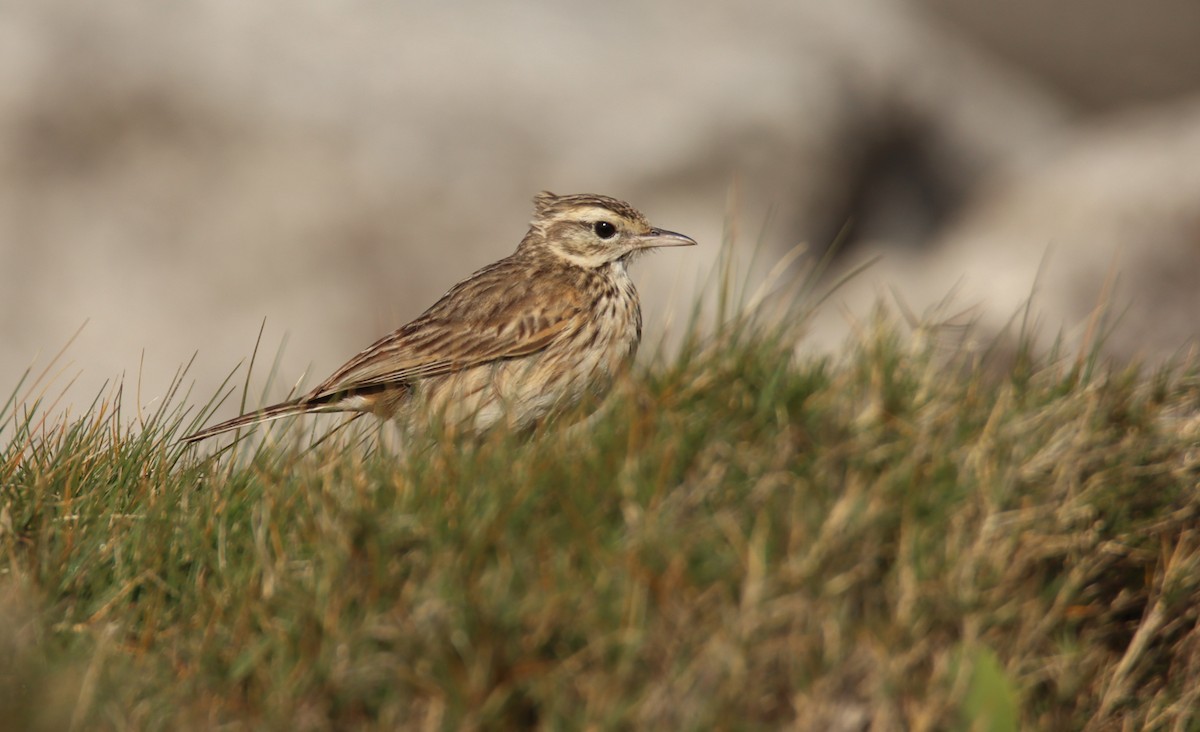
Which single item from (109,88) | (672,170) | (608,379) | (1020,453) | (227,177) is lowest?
(1020,453)

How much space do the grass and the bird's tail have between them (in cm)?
122

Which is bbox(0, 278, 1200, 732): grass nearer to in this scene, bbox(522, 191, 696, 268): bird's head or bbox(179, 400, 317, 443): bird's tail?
bbox(179, 400, 317, 443): bird's tail

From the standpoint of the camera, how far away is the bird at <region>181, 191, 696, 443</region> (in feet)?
21.7

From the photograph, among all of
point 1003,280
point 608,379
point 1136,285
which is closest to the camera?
point 608,379

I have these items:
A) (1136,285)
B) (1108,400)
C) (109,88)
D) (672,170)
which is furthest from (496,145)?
(1108,400)

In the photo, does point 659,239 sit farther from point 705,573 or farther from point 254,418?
point 705,573

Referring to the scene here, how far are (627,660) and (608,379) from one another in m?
3.06

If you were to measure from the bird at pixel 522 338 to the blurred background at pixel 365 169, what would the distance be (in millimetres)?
3972

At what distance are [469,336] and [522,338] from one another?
31cm

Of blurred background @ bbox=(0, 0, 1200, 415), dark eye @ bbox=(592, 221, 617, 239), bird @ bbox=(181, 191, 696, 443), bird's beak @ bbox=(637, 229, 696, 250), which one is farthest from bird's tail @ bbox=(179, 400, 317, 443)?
blurred background @ bbox=(0, 0, 1200, 415)

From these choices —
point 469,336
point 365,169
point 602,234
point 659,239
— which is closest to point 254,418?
point 469,336

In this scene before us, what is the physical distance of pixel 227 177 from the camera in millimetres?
12164

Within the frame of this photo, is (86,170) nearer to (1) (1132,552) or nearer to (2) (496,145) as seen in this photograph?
(2) (496,145)

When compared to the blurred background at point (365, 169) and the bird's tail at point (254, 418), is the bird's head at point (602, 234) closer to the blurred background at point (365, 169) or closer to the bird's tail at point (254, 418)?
the bird's tail at point (254, 418)
